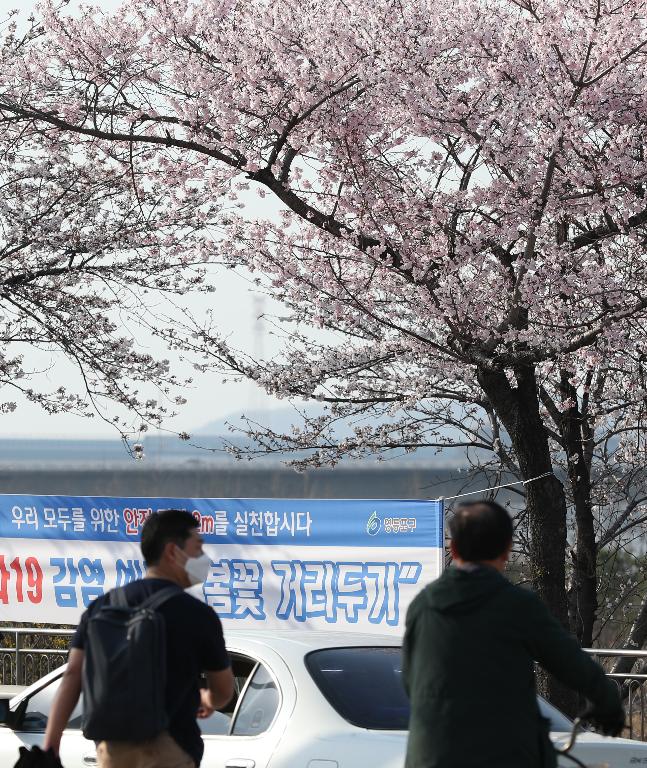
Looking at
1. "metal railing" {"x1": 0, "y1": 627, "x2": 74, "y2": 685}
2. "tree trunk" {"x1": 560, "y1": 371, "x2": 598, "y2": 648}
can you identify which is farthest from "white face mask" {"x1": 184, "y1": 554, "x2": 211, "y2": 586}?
"tree trunk" {"x1": 560, "y1": 371, "x2": 598, "y2": 648}

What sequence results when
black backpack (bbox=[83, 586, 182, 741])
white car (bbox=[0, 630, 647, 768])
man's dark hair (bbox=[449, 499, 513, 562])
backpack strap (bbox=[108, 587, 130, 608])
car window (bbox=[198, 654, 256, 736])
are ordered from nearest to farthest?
1. man's dark hair (bbox=[449, 499, 513, 562])
2. black backpack (bbox=[83, 586, 182, 741])
3. backpack strap (bbox=[108, 587, 130, 608])
4. white car (bbox=[0, 630, 647, 768])
5. car window (bbox=[198, 654, 256, 736])

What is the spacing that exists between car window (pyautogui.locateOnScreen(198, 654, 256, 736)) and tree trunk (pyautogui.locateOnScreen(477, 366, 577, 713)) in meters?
7.12

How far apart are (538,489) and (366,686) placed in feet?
24.1

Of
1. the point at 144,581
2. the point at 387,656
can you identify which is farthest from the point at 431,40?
the point at 144,581

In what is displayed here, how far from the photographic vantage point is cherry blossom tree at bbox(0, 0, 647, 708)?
11.1m

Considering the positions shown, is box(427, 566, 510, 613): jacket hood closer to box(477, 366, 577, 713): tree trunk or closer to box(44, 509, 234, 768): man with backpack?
box(44, 509, 234, 768): man with backpack

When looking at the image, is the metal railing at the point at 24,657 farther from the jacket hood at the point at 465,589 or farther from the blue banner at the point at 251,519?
the jacket hood at the point at 465,589

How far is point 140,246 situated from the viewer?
1447cm

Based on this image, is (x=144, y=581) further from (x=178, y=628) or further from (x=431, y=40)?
(x=431, y=40)

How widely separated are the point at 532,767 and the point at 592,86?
8.36m

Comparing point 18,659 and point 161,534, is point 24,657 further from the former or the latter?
point 161,534

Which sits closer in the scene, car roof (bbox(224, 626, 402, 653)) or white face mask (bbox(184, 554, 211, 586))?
white face mask (bbox(184, 554, 211, 586))

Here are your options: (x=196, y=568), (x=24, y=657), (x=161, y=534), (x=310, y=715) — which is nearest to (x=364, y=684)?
(x=310, y=715)

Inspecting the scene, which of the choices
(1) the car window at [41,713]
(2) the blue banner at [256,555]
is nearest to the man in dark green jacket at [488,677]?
(1) the car window at [41,713]
